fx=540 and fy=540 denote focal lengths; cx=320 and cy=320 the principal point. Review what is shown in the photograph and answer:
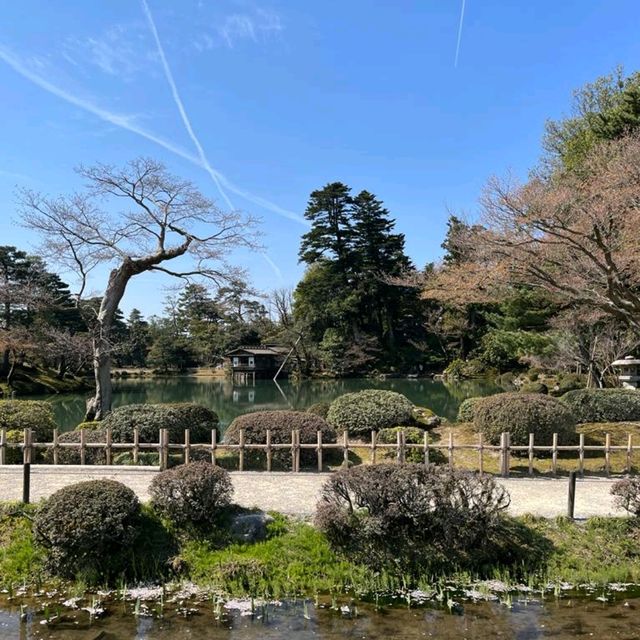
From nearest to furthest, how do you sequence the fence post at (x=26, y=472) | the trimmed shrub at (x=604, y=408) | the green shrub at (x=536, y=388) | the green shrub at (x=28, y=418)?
the fence post at (x=26, y=472)
the green shrub at (x=28, y=418)
the trimmed shrub at (x=604, y=408)
the green shrub at (x=536, y=388)

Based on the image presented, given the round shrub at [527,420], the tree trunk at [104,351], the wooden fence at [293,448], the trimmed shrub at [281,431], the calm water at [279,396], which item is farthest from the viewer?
the calm water at [279,396]

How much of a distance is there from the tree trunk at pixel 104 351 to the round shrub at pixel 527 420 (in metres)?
9.87

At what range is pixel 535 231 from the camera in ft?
37.9

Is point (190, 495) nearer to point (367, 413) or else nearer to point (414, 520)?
point (414, 520)

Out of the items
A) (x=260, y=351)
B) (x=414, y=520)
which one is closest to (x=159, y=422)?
(x=414, y=520)

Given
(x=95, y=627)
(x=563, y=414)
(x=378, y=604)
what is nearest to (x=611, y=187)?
(x=563, y=414)

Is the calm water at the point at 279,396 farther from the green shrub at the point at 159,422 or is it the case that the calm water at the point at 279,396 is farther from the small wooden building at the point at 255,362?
the green shrub at the point at 159,422

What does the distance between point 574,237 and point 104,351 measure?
12.0m

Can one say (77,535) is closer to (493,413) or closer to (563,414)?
(493,413)

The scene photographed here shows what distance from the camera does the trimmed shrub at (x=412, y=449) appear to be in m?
10.6

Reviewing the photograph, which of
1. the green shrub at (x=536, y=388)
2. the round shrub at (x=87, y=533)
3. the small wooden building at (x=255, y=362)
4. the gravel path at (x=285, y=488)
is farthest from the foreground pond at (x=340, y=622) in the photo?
the small wooden building at (x=255, y=362)

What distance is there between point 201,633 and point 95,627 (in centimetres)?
105

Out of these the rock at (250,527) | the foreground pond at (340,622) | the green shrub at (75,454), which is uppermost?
the green shrub at (75,454)

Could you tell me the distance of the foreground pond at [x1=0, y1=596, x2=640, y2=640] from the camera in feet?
16.6
